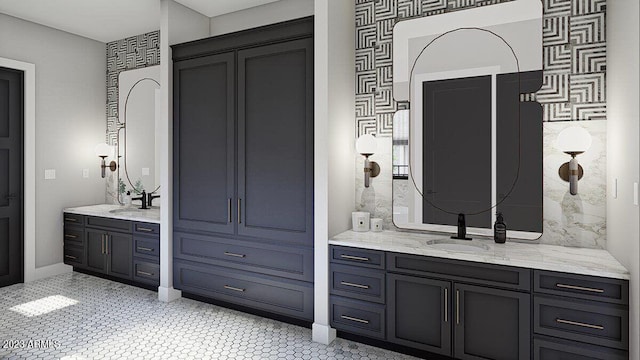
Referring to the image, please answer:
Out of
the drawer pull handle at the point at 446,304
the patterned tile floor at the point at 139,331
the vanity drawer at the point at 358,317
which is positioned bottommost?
the patterned tile floor at the point at 139,331

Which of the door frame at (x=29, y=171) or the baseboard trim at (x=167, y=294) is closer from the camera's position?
the baseboard trim at (x=167, y=294)

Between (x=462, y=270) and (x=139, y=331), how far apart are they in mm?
2397

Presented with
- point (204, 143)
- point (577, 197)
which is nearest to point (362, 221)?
point (577, 197)

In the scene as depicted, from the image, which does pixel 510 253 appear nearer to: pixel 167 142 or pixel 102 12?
pixel 167 142

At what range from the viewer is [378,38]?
3.13 meters

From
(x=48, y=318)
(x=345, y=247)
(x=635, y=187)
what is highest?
(x=635, y=187)

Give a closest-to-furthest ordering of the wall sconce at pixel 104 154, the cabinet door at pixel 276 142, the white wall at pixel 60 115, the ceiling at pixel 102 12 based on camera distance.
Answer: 1. the cabinet door at pixel 276 142
2. the ceiling at pixel 102 12
3. the white wall at pixel 60 115
4. the wall sconce at pixel 104 154

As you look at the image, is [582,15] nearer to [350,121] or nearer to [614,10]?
[614,10]

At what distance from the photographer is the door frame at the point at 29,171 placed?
13.4 feet

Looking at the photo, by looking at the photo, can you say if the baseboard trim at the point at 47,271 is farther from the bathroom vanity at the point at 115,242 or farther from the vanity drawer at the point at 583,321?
the vanity drawer at the point at 583,321

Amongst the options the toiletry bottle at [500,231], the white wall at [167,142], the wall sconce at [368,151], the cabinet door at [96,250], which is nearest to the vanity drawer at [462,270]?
the toiletry bottle at [500,231]

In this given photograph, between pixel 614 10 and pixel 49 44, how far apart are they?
206 inches

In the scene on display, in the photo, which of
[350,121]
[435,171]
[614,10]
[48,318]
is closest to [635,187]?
[614,10]

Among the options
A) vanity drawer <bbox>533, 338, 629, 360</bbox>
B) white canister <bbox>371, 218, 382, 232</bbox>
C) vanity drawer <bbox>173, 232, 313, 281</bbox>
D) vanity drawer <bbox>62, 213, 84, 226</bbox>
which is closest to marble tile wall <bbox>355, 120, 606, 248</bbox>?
vanity drawer <bbox>533, 338, 629, 360</bbox>
